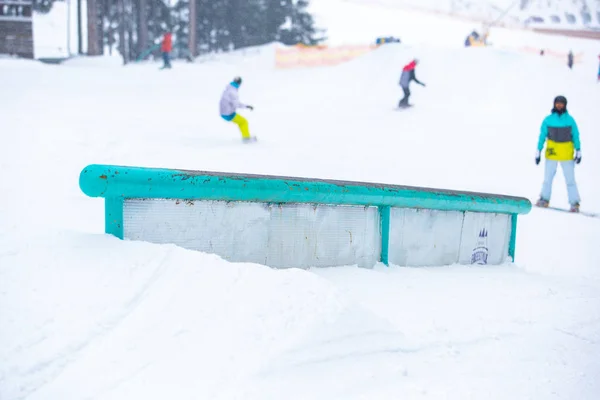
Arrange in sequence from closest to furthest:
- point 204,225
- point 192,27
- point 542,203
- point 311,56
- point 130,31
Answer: point 204,225 < point 542,203 < point 311,56 < point 192,27 < point 130,31

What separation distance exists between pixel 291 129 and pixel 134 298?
12806 millimetres

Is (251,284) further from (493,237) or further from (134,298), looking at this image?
(493,237)

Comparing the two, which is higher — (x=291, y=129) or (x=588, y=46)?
(x=588, y=46)

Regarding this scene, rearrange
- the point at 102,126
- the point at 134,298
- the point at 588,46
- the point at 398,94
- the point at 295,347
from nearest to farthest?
the point at 295,347, the point at 134,298, the point at 102,126, the point at 398,94, the point at 588,46

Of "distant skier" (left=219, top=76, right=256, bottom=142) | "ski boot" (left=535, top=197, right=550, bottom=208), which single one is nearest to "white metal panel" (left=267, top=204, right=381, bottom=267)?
"ski boot" (left=535, top=197, right=550, bottom=208)

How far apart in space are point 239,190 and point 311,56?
28.3 meters

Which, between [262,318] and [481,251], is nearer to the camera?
[262,318]

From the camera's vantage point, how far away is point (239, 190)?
341cm

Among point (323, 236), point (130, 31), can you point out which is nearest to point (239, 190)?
point (323, 236)

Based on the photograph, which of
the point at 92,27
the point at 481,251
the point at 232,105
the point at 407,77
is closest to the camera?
the point at 481,251

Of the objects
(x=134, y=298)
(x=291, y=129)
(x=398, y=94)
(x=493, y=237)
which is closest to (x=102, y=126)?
(x=291, y=129)

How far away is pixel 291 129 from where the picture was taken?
1523 cm

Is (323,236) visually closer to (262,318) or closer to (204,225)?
(204,225)

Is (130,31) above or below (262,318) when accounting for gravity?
above
